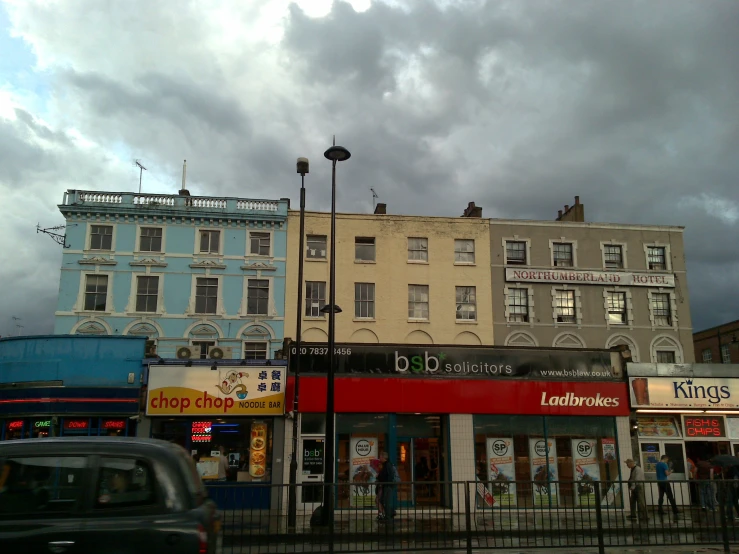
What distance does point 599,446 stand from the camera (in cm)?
2320

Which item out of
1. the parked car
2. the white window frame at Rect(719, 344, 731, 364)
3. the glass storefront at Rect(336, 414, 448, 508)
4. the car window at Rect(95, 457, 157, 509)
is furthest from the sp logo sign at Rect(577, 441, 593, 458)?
the white window frame at Rect(719, 344, 731, 364)

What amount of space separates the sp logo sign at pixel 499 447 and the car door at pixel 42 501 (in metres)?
18.5

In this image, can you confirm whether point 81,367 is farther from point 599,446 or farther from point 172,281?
point 599,446

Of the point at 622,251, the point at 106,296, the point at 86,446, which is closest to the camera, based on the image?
the point at 86,446

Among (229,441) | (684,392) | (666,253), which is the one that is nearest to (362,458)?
(229,441)

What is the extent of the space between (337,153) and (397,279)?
1530cm

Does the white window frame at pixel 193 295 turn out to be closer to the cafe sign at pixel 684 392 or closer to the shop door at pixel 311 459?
the shop door at pixel 311 459

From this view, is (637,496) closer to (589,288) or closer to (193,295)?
(589,288)

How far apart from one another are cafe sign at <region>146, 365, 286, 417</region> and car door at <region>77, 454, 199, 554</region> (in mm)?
16463

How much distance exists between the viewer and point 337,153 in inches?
710

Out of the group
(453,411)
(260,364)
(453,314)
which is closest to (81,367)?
(260,364)

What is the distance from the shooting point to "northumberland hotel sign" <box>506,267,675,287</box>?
33.2 meters

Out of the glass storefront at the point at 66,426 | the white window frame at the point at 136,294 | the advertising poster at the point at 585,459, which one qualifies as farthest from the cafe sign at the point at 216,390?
the advertising poster at the point at 585,459

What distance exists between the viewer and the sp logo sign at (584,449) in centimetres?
2305
